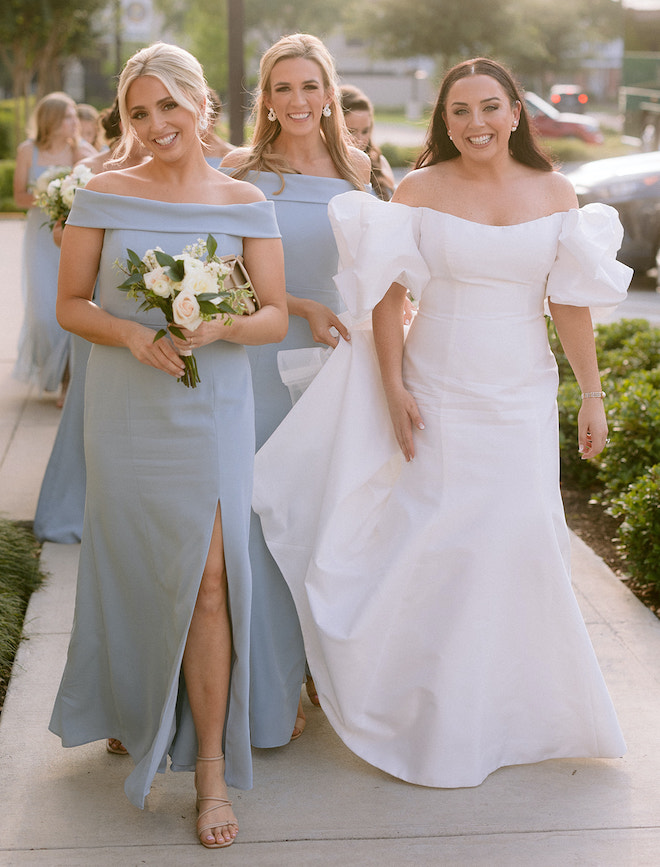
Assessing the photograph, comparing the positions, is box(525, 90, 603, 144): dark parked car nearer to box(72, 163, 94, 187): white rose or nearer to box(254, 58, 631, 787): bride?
box(72, 163, 94, 187): white rose

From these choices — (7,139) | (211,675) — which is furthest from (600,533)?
(7,139)

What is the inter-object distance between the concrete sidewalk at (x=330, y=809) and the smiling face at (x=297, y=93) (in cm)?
220

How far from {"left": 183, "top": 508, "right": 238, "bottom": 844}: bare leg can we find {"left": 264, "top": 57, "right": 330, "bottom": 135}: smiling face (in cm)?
149

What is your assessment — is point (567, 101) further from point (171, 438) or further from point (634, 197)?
point (171, 438)

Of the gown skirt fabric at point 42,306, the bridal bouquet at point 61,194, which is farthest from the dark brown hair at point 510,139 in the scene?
the gown skirt fabric at point 42,306

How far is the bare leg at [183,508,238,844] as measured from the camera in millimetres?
3350

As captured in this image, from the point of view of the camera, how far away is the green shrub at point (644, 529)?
523cm

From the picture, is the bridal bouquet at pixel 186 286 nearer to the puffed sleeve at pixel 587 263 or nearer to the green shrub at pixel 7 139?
the puffed sleeve at pixel 587 263

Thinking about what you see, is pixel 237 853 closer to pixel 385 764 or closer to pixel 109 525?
pixel 385 764

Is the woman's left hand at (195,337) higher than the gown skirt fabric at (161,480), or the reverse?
the woman's left hand at (195,337)

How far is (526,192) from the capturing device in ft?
12.0

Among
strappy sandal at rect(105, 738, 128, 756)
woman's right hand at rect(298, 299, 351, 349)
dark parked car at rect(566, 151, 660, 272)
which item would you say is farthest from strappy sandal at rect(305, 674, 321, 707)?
dark parked car at rect(566, 151, 660, 272)

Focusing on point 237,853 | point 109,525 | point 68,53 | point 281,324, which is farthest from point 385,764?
point 68,53

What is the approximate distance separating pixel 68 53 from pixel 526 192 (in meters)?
31.9
